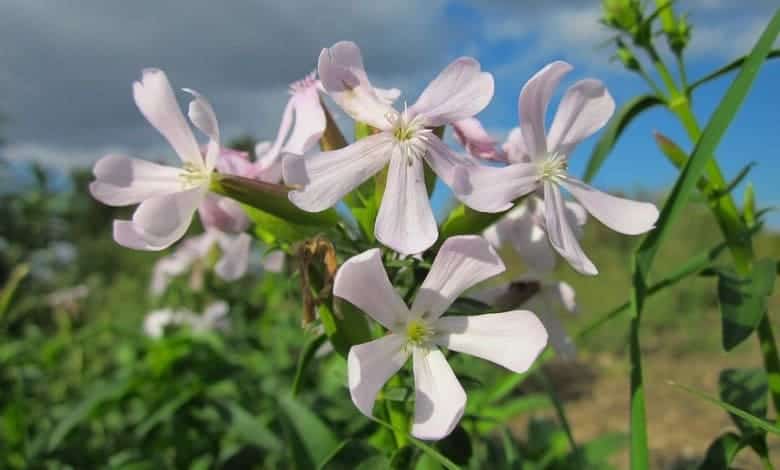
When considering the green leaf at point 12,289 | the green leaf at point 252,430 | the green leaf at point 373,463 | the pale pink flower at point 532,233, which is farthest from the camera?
the green leaf at point 12,289

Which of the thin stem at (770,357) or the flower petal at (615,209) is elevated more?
the flower petal at (615,209)

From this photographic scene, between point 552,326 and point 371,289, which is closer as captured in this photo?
point 371,289

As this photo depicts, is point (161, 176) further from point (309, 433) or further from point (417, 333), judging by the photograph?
point (309, 433)

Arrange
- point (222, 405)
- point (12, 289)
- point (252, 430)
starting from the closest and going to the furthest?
point (252, 430) < point (222, 405) < point (12, 289)

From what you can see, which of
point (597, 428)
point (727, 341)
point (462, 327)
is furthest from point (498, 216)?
point (597, 428)

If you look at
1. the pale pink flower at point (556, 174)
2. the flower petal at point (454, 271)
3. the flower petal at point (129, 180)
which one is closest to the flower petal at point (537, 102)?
the pale pink flower at point (556, 174)

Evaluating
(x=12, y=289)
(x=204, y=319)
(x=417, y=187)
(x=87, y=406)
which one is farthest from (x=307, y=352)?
(x=204, y=319)

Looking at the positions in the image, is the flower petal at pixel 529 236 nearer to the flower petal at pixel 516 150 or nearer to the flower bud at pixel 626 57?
the flower petal at pixel 516 150
